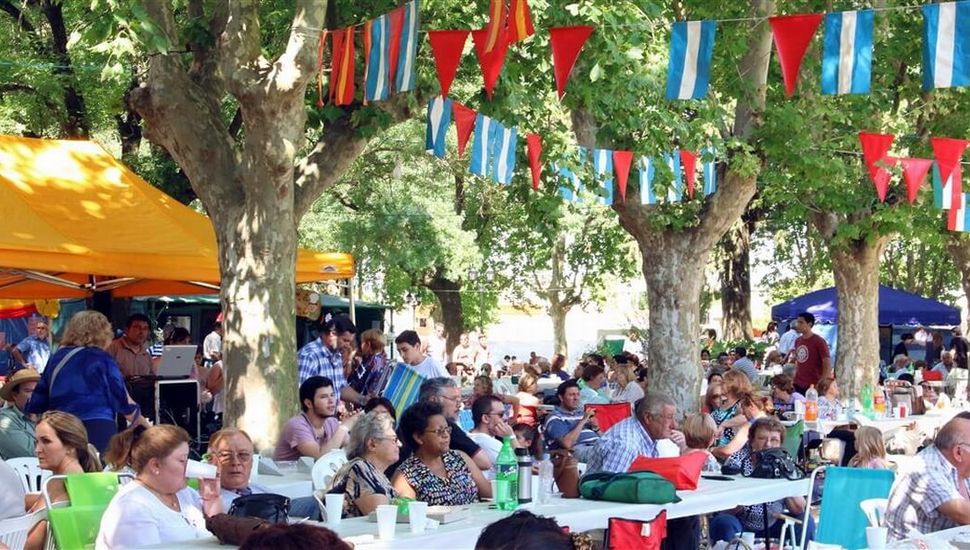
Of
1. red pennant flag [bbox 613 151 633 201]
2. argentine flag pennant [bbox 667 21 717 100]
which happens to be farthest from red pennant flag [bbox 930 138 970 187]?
argentine flag pennant [bbox 667 21 717 100]

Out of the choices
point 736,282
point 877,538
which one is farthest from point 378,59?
point 736,282

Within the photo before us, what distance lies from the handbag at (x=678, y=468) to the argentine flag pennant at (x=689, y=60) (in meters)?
3.78

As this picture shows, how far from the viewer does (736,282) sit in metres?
31.1

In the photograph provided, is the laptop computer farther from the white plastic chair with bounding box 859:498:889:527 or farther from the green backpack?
the white plastic chair with bounding box 859:498:889:527

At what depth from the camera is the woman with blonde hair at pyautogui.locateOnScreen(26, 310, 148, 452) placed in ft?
28.0

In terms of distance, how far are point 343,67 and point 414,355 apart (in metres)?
2.50

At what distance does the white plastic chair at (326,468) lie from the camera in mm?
6998

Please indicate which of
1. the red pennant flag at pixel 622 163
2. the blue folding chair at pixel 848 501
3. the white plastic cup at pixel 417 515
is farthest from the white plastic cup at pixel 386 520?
the red pennant flag at pixel 622 163

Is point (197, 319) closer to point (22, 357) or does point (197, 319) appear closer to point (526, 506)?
point (22, 357)

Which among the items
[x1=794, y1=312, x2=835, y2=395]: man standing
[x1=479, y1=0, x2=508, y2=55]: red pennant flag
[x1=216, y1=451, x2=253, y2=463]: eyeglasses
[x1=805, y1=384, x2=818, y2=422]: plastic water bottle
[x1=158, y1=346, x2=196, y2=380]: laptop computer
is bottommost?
[x1=216, y1=451, x2=253, y2=463]: eyeglasses

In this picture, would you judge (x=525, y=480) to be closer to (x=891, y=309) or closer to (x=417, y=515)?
(x=417, y=515)

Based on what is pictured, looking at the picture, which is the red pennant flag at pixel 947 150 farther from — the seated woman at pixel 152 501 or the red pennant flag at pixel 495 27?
the seated woman at pixel 152 501

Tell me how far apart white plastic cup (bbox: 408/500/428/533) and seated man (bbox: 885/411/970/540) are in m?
2.26

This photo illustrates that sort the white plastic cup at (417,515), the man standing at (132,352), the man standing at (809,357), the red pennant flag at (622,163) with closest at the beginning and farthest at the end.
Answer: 1. the white plastic cup at (417,515)
2. the man standing at (132,352)
3. the red pennant flag at (622,163)
4. the man standing at (809,357)
